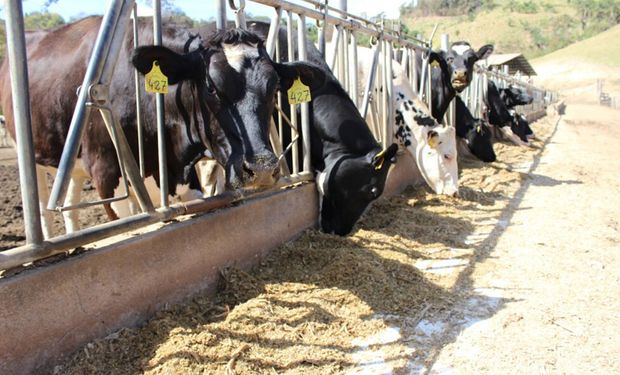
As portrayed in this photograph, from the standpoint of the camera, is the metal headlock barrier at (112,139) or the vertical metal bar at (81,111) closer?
the metal headlock barrier at (112,139)

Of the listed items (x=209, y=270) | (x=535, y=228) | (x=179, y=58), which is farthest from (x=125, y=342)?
(x=535, y=228)

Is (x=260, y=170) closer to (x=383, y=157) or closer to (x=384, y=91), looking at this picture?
(x=383, y=157)

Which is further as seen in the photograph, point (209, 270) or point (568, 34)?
point (568, 34)

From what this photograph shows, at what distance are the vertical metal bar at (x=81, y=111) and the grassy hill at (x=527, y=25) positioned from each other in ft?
263

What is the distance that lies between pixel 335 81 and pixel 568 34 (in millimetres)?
99261

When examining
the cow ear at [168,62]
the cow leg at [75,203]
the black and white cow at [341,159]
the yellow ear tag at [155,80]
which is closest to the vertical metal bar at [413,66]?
the black and white cow at [341,159]

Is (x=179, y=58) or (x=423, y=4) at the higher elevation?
(x=423, y=4)

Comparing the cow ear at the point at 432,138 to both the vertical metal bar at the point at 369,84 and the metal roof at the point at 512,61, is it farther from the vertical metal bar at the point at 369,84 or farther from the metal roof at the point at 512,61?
the metal roof at the point at 512,61

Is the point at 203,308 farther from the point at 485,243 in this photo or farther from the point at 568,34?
the point at 568,34

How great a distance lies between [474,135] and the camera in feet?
33.0

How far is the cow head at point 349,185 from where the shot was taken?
15.4 feet

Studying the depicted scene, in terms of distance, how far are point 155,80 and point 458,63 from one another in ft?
24.9

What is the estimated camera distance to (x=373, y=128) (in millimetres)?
6801

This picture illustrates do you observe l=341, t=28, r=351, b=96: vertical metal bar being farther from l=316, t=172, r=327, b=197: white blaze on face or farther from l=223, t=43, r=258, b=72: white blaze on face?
l=223, t=43, r=258, b=72: white blaze on face
